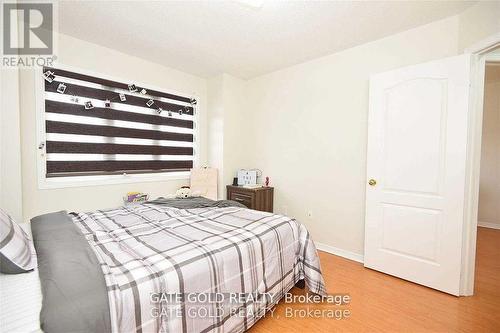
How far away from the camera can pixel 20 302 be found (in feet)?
2.82

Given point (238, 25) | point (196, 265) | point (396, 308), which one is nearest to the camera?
point (196, 265)

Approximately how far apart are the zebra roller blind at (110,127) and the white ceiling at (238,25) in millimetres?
548

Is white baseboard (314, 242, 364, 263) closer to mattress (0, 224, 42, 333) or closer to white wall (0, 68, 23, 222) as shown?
mattress (0, 224, 42, 333)

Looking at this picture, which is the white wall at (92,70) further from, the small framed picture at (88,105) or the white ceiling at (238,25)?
the small framed picture at (88,105)

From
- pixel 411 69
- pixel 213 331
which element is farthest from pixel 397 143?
pixel 213 331

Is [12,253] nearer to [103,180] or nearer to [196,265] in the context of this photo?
[196,265]

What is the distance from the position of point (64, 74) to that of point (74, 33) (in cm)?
46

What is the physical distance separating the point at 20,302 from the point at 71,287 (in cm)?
18

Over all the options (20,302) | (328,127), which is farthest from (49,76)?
(328,127)

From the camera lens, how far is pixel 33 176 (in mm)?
2273

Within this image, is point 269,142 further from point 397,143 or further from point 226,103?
point 397,143

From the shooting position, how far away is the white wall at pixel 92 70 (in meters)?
2.24

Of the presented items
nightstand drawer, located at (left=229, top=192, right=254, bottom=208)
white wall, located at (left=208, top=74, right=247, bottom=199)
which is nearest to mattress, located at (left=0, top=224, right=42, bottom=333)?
nightstand drawer, located at (left=229, top=192, right=254, bottom=208)

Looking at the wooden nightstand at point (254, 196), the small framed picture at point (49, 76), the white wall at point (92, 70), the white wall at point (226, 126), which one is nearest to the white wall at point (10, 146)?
the white wall at point (92, 70)
